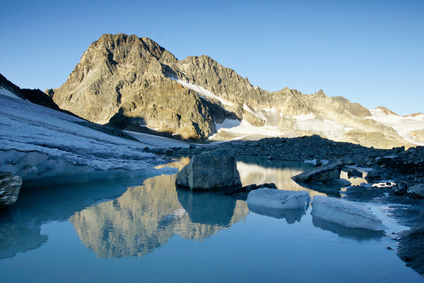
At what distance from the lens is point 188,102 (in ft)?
299

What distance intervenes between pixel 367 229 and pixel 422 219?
140cm

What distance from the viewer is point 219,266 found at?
3.94 meters

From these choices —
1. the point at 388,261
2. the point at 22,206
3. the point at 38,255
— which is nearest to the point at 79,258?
the point at 38,255

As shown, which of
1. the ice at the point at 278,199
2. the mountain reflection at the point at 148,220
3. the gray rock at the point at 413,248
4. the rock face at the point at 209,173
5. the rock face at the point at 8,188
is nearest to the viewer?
the gray rock at the point at 413,248

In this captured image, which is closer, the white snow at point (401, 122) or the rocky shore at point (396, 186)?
the rocky shore at point (396, 186)

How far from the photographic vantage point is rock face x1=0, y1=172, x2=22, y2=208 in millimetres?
6445

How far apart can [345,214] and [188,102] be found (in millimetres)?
87144

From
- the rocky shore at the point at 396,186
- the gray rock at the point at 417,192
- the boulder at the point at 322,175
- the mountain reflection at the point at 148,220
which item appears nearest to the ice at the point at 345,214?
the rocky shore at the point at 396,186

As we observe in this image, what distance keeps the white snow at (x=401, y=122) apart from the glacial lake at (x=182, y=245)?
420ft

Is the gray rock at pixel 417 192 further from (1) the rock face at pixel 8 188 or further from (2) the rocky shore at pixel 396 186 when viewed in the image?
(1) the rock face at pixel 8 188

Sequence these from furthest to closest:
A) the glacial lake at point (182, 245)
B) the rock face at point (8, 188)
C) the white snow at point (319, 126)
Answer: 1. the white snow at point (319, 126)
2. the rock face at point (8, 188)
3. the glacial lake at point (182, 245)


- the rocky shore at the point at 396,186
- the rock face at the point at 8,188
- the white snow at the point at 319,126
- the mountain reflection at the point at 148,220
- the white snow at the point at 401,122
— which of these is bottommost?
the mountain reflection at the point at 148,220

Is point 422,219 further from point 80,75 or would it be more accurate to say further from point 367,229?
point 80,75

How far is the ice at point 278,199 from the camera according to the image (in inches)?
290
